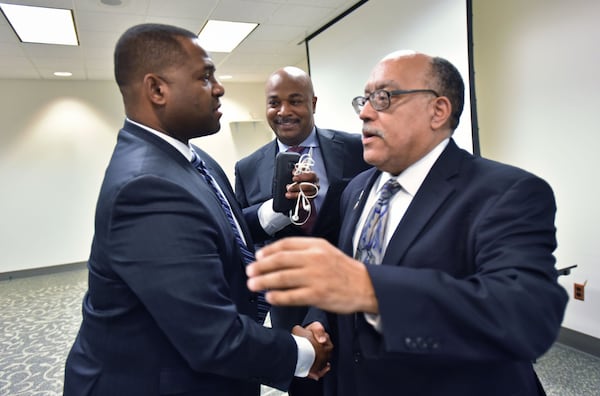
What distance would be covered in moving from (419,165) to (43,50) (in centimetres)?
542

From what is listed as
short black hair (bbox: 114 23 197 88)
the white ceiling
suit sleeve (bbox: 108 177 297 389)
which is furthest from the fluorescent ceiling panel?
suit sleeve (bbox: 108 177 297 389)

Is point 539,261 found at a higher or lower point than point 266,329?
higher

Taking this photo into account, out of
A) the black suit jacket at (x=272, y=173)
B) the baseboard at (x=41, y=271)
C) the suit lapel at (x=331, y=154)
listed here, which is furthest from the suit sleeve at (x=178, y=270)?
the baseboard at (x=41, y=271)

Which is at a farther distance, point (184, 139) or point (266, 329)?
point (184, 139)

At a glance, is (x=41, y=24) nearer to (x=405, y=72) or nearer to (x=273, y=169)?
(x=273, y=169)

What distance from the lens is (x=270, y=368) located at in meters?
1.04

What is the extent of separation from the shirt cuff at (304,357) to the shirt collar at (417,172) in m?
0.56

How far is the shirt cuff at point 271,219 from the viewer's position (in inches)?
66.9

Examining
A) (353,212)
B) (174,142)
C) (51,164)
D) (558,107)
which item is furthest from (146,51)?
(51,164)

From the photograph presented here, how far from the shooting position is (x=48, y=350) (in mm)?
3326

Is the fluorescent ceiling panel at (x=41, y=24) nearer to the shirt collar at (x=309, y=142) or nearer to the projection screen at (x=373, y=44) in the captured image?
the projection screen at (x=373, y=44)

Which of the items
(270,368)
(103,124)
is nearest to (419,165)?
(270,368)

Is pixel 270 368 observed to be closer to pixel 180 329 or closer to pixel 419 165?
pixel 180 329

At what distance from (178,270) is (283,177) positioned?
2.32 ft
